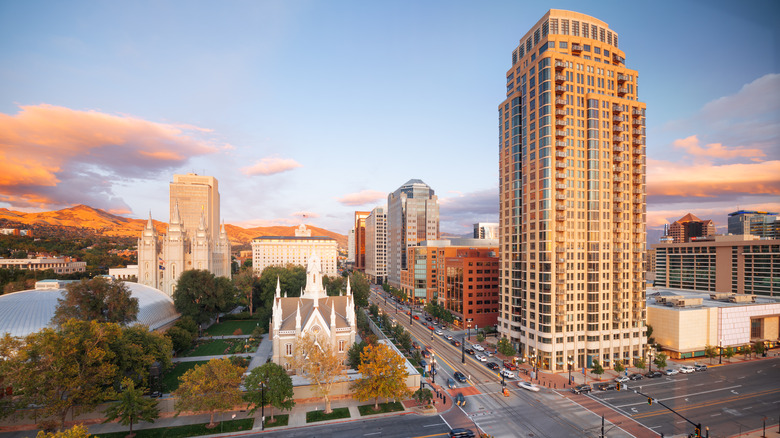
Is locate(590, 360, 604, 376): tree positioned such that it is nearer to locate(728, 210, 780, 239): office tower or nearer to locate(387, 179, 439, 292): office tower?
locate(728, 210, 780, 239): office tower

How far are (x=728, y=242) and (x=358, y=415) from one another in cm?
12487

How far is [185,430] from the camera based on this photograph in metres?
41.2

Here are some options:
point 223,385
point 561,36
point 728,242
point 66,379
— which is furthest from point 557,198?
point 728,242

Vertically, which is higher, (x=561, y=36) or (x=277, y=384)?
(x=561, y=36)

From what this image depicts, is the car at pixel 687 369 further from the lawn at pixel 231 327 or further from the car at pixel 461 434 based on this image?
the lawn at pixel 231 327

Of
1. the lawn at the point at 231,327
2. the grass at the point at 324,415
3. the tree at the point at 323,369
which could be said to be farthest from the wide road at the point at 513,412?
the lawn at the point at 231,327

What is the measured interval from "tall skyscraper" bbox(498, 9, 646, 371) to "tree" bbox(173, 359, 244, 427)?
5042cm

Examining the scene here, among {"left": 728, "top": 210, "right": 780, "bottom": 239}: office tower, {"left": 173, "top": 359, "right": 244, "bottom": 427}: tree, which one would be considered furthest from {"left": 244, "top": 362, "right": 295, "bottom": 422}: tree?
{"left": 728, "top": 210, "right": 780, "bottom": 239}: office tower

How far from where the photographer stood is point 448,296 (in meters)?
105

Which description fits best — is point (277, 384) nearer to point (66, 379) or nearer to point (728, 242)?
point (66, 379)

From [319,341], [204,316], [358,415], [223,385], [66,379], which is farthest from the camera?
[204,316]

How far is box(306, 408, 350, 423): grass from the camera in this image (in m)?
43.9

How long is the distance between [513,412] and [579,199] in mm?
40574

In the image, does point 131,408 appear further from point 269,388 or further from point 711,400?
point 711,400
